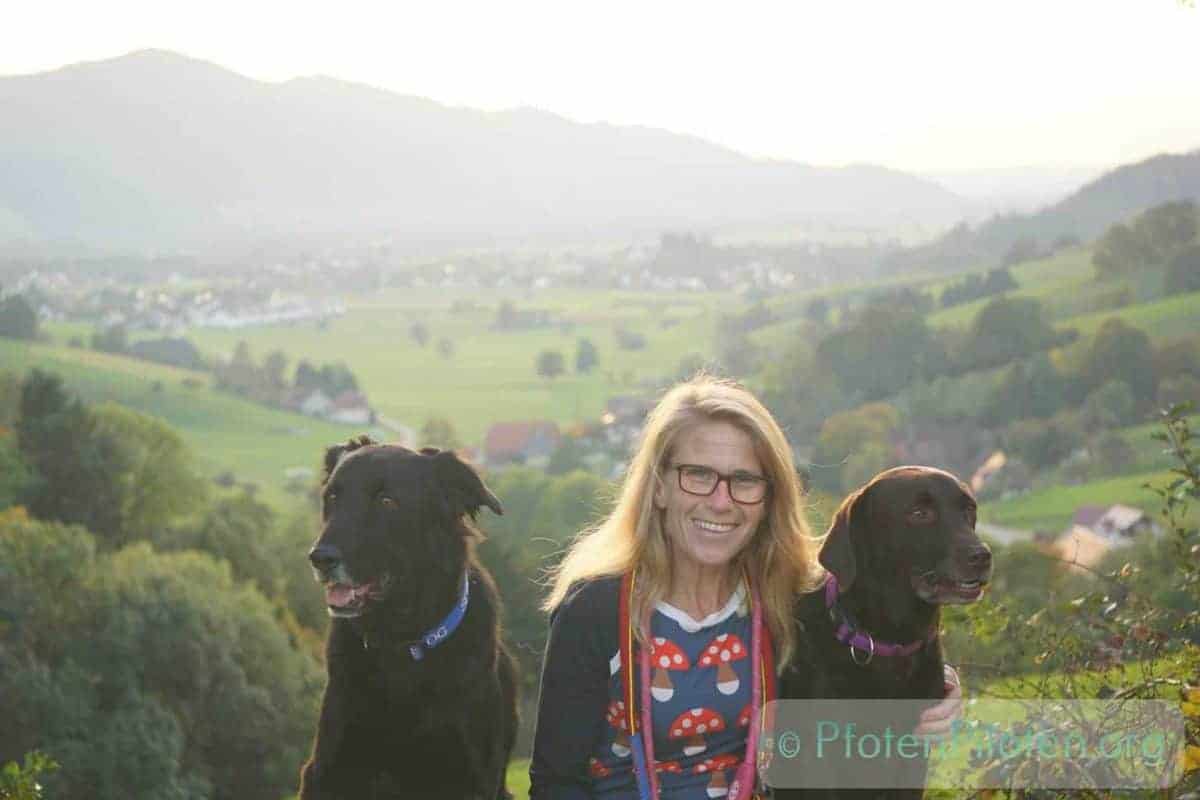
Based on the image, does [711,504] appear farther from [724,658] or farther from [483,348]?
[483,348]

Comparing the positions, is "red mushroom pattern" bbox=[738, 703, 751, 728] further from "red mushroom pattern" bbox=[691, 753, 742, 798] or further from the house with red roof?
the house with red roof

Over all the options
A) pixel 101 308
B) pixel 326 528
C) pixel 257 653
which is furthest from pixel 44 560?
pixel 101 308

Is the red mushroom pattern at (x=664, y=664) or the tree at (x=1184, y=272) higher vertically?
the tree at (x=1184, y=272)

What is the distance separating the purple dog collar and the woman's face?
69cm

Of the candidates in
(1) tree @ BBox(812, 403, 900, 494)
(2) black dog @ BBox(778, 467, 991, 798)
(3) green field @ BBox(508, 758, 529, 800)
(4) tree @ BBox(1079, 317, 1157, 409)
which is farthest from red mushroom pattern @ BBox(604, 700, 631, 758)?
(4) tree @ BBox(1079, 317, 1157, 409)

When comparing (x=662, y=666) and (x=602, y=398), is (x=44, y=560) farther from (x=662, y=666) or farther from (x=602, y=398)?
(x=602, y=398)

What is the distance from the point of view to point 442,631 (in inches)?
182

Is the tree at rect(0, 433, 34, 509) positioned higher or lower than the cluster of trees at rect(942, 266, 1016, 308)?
lower

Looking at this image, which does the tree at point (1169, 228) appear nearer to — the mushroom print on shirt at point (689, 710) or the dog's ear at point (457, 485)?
the dog's ear at point (457, 485)

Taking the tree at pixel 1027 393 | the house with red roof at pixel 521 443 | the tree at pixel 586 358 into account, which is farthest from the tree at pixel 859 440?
the tree at pixel 586 358

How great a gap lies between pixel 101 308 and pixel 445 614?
14610cm

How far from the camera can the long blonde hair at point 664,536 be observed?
151 inches

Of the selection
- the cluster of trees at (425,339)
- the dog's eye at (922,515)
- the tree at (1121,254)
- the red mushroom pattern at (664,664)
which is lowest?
the cluster of trees at (425,339)

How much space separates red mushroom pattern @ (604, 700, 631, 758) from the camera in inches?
148
